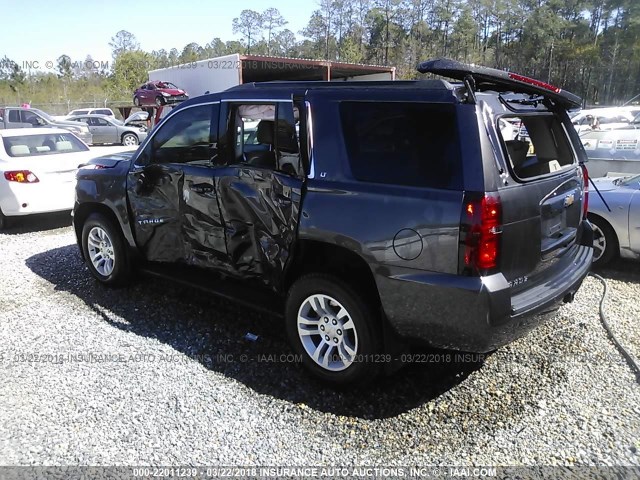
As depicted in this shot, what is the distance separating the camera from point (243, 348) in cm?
409

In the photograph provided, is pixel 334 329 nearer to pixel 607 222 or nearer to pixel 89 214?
pixel 89 214

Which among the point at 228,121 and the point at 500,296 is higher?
the point at 228,121

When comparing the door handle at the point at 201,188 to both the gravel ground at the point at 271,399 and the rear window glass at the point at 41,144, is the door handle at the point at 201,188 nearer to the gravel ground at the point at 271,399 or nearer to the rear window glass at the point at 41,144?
the gravel ground at the point at 271,399

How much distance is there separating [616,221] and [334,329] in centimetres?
398

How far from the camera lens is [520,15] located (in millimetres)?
72375

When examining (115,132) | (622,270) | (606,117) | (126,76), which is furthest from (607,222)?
(126,76)

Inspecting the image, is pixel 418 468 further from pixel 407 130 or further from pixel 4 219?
pixel 4 219

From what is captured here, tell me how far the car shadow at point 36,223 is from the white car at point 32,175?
0.72 feet

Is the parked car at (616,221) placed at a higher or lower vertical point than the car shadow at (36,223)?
higher

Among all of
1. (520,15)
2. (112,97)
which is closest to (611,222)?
(112,97)

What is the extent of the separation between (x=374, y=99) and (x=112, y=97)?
5589 centimetres

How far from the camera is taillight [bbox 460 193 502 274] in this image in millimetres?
2705

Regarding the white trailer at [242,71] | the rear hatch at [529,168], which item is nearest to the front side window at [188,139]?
the rear hatch at [529,168]

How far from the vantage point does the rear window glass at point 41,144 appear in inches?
328
